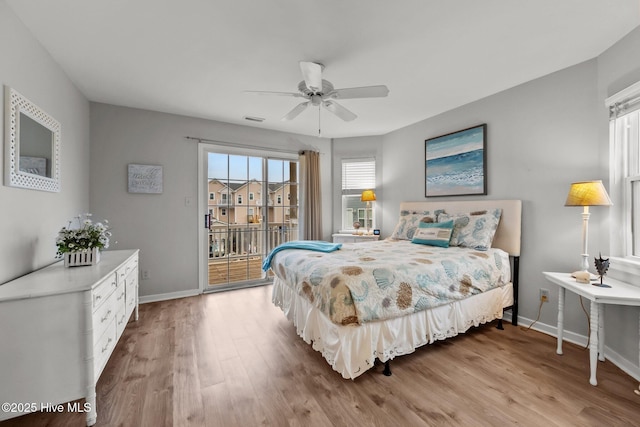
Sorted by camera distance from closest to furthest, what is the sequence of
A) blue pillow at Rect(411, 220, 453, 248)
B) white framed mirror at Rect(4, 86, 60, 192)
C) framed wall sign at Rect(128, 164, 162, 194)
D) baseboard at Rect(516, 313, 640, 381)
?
white framed mirror at Rect(4, 86, 60, 192) → baseboard at Rect(516, 313, 640, 381) → blue pillow at Rect(411, 220, 453, 248) → framed wall sign at Rect(128, 164, 162, 194)

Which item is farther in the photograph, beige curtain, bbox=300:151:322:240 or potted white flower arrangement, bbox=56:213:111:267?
beige curtain, bbox=300:151:322:240

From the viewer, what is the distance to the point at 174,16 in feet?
6.02

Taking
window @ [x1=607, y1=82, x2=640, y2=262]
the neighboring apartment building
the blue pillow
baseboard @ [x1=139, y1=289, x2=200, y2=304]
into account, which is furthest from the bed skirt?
the neighboring apartment building

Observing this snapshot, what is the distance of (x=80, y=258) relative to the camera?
204cm

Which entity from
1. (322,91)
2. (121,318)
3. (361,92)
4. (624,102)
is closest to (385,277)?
(361,92)

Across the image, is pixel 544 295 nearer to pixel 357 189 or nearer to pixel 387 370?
pixel 387 370

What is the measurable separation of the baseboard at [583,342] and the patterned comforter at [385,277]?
1.72 ft

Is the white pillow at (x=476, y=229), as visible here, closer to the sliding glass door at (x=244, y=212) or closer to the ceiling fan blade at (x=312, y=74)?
the ceiling fan blade at (x=312, y=74)

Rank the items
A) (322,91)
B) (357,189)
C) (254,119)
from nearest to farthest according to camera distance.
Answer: (322,91), (254,119), (357,189)

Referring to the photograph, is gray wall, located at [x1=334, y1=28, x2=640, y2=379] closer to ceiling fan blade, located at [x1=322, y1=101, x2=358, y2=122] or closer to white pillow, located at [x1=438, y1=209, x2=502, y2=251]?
white pillow, located at [x1=438, y1=209, x2=502, y2=251]

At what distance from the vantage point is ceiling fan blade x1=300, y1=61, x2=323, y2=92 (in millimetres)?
2000

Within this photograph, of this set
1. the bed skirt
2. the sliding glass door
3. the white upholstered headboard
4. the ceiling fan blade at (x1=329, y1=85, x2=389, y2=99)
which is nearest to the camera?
the bed skirt

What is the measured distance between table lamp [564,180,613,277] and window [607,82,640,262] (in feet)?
0.50

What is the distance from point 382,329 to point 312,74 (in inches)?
79.0
